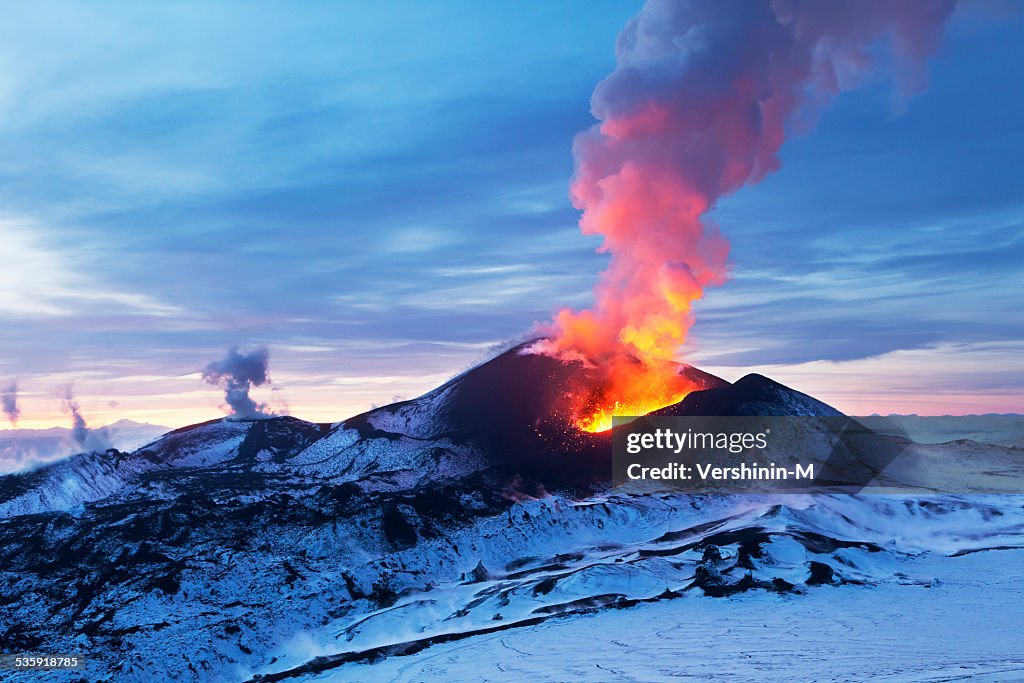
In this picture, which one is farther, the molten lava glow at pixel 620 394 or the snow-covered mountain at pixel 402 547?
the molten lava glow at pixel 620 394

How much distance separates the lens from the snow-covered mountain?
247 feet

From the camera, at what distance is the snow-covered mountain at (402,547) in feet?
247

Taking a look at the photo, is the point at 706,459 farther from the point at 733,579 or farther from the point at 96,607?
the point at 96,607

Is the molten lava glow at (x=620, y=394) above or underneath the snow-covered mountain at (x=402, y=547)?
above

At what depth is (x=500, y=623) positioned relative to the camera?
248ft

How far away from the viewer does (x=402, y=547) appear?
313 feet

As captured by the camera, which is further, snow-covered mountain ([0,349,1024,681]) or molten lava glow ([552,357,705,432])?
molten lava glow ([552,357,705,432])

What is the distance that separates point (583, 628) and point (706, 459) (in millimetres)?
55630

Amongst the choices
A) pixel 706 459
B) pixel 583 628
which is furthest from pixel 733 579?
pixel 706 459

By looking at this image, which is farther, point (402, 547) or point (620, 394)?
point (620, 394)

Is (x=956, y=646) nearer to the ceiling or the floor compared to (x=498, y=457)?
nearer to the floor

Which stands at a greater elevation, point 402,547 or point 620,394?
point 620,394

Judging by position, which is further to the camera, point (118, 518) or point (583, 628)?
point (118, 518)

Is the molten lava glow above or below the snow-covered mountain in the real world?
above
